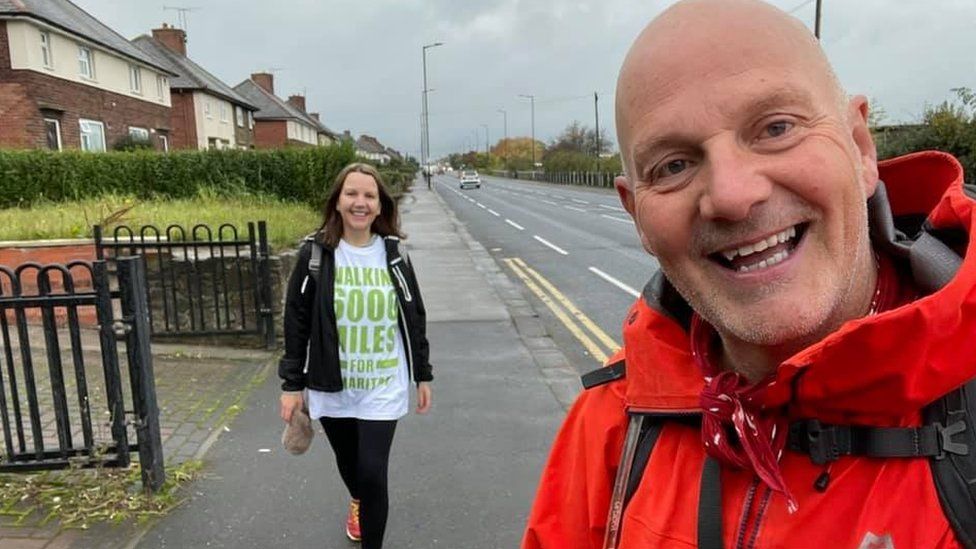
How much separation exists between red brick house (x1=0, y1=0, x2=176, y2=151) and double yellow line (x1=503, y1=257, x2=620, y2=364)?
758 inches

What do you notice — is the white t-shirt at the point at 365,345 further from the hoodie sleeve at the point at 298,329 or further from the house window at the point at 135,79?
the house window at the point at 135,79

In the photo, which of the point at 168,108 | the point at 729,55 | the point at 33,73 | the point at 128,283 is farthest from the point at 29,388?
the point at 168,108

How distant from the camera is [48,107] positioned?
79.2ft

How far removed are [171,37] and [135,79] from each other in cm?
1358

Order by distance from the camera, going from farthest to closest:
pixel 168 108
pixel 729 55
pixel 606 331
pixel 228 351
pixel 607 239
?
pixel 168 108, pixel 607 239, pixel 606 331, pixel 228 351, pixel 729 55

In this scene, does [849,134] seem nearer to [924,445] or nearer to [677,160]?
[677,160]

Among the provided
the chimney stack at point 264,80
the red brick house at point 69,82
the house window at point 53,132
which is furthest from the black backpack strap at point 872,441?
the chimney stack at point 264,80

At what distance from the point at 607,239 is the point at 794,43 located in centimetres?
1648

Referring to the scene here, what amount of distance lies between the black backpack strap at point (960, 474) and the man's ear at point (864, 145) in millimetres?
411

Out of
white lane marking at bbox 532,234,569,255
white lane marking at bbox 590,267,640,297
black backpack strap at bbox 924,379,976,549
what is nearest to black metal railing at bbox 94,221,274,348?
white lane marking at bbox 590,267,640,297

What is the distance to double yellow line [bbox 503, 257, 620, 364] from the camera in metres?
7.23

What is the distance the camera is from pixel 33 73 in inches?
913

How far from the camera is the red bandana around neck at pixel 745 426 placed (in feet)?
3.67

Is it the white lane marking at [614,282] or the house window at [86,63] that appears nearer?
the white lane marking at [614,282]
